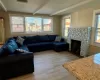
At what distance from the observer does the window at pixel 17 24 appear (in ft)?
17.8

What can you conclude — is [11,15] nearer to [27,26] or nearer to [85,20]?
[27,26]

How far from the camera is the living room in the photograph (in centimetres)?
238

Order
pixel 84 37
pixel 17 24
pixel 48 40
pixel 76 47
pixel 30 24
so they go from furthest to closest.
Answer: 1. pixel 48 40
2. pixel 30 24
3. pixel 17 24
4. pixel 76 47
5. pixel 84 37

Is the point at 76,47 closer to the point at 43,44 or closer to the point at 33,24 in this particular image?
the point at 43,44

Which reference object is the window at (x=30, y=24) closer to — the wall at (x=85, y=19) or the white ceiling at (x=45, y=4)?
the white ceiling at (x=45, y=4)

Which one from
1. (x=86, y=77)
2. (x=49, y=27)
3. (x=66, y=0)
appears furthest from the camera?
(x=49, y=27)

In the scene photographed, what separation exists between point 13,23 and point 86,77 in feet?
18.2

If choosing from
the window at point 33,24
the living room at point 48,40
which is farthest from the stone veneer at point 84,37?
the window at point 33,24

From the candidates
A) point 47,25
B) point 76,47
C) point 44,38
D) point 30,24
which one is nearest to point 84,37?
point 76,47

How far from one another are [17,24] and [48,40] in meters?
2.42

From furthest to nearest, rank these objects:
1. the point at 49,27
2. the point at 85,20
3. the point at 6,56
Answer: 1. the point at 49,27
2. the point at 85,20
3. the point at 6,56

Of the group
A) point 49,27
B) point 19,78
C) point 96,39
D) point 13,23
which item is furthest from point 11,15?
point 96,39

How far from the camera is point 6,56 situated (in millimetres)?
2400

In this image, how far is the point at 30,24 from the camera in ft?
19.4
